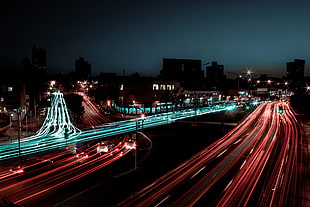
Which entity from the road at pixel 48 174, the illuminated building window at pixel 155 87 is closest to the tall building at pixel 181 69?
the illuminated building window at pixel 155 87

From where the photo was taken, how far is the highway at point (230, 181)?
9912 mm

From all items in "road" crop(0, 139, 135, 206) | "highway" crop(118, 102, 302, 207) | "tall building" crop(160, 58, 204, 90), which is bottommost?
"road" crop(0, 139, 135, 206)

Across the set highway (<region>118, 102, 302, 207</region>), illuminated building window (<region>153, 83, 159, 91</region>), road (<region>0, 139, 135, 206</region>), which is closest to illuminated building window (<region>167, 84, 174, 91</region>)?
illuminated building window (<region>153, 83, 159, 91</region>)

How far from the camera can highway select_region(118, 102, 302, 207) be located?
991 cm

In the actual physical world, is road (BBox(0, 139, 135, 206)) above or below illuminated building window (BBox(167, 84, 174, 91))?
below

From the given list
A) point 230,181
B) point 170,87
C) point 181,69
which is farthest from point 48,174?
point 181,69

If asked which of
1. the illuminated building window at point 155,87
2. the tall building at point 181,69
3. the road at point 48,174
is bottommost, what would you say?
the road at point 48,174

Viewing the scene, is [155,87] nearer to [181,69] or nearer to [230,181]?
[181,69]

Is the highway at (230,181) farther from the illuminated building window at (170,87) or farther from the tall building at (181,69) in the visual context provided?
the tall building at (181,69)

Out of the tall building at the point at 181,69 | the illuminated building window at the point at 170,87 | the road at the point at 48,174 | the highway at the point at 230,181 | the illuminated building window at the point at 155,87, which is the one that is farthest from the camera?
the tall building at the point at 181,69

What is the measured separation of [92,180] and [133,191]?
3.21 metres

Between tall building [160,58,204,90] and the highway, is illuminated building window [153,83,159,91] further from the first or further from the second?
the highway

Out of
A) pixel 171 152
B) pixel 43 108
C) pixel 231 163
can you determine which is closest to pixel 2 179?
pixel 171 152

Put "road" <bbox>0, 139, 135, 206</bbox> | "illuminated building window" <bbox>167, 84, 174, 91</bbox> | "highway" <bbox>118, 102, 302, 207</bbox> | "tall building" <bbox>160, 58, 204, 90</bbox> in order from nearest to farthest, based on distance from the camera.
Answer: "highway" <bbox>118, 102, 302, 207</bbox> → "road" <bbox>0, 139, 135, 206</bbox> → "illuminated building window" <bbox>167, 84, 174, 91</bbox> → "tall building" <bbox>160, 58, 204, 90</bbox>
